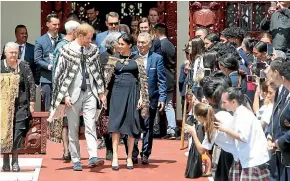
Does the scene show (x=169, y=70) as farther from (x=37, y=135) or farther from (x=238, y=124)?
(x=238, y=124)

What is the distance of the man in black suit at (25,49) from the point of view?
613 inches

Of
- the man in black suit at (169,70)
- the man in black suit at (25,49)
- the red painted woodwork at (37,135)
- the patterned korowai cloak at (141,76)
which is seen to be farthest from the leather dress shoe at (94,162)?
the man in black suit at (25,49)

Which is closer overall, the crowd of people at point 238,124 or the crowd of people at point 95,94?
the crowd of people at point 238,124

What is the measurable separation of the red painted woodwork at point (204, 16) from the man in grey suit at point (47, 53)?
2.60m

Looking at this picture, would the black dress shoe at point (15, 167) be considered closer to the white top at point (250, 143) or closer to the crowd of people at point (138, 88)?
the crowd of people at point (138, 88)

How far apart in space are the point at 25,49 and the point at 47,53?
3.06 ft

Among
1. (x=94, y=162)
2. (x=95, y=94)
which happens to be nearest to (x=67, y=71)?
(x=95, y=94)

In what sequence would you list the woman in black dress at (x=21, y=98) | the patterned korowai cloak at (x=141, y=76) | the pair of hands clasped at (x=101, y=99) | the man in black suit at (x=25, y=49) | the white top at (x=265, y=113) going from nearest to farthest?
the white top at (x=265, y=113) → the pair of hands clasped at (x=101, y=99) → the woman in black dress at (x=21, y=98) → the patterned korowai cloak at (x=141, y=76) → the man in black suit at (x=25, y=49)

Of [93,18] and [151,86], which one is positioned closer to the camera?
[151,86]

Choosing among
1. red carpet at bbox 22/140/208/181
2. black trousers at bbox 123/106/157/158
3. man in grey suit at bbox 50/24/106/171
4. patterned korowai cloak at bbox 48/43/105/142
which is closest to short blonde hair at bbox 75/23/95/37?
man in grey suit at bbox 50/24/106/171

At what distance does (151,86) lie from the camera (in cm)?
1295

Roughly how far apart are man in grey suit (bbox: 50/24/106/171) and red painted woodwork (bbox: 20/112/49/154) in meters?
1.49

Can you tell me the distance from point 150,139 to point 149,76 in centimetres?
91

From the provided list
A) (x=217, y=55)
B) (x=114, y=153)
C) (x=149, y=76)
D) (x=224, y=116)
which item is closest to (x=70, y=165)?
(x=114, y=153)
